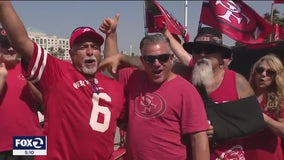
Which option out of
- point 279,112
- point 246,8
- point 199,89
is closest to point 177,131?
point 199,89

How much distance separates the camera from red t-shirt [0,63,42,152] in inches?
152

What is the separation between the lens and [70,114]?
2.87 meters

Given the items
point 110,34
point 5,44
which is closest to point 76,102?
point 110,34

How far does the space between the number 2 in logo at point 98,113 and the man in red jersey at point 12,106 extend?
1.10 metres

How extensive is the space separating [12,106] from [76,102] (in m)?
1.22

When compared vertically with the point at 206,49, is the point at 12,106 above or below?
below

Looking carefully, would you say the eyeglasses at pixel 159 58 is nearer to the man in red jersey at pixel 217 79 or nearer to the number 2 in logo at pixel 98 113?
the man in red jersey at pixel 217 79

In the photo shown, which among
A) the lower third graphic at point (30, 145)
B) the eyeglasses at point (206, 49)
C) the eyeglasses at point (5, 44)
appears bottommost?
the lower third graphic at point (30, 145)

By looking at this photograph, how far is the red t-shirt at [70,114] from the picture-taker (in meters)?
2.86

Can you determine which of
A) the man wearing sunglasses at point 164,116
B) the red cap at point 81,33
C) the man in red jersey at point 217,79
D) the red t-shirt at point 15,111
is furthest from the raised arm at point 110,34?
the red t-shirt at point 15,111

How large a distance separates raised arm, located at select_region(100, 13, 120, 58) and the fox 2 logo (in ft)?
2.95

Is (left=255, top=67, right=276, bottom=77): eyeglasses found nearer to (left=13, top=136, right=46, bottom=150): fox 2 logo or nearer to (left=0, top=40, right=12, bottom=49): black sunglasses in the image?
(left=13, top=136, right=46, bottom=150): fox 2 logo

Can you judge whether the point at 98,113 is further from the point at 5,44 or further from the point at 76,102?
the point at 5,44

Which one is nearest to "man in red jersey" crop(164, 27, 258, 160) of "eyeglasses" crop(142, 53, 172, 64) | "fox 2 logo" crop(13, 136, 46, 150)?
"eyeglasses" crop(142, 53, 172, 64)
